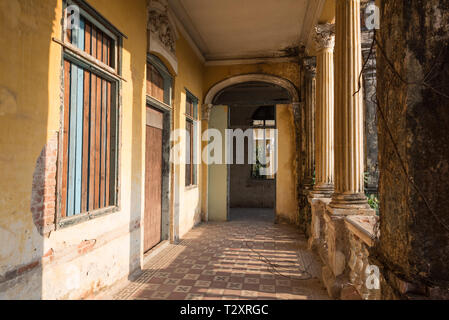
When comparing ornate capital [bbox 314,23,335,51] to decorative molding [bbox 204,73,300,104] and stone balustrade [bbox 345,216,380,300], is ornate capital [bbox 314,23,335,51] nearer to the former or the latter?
decorative molding [bbox 204,73,300,104]

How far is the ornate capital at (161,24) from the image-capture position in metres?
4.67

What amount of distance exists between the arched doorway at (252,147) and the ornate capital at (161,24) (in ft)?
9.27

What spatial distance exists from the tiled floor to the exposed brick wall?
145 cm

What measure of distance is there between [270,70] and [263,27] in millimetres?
1690

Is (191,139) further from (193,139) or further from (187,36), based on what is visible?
(187,36)

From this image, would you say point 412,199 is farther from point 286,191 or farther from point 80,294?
point 286,191

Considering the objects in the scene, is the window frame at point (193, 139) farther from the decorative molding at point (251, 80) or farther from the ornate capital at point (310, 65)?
the ornate capital at point (310, 65)

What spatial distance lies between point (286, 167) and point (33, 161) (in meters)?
6.73

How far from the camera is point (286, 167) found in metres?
8.20

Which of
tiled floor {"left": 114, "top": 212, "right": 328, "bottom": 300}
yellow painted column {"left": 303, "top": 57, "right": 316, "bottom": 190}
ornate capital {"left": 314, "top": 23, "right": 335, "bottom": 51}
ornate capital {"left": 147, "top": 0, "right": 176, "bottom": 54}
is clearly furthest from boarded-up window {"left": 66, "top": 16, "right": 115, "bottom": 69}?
yellow painted column {"left": 303, "top": 57, "right": 316, "bottom": 190}

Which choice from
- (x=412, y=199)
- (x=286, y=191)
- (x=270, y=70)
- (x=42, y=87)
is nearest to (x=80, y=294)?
(x=42, y=87)

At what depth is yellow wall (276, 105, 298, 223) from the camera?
26.6ft
